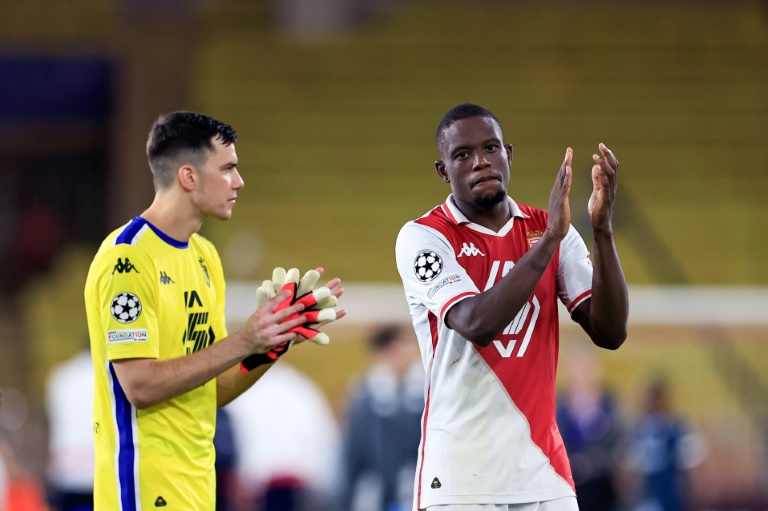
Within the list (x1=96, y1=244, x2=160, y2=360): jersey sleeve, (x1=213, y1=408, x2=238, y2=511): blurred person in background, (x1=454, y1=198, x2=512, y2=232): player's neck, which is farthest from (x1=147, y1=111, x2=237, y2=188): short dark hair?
(x1=213, y1=408, x2=238, y2=511): blurred person in background

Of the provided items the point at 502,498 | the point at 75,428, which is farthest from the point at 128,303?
the point at 75,428

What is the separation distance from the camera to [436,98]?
54.2 ft

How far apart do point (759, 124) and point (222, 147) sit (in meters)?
13.0

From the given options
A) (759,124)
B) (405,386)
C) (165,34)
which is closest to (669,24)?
(759,124)

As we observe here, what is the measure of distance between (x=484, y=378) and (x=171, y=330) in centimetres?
125

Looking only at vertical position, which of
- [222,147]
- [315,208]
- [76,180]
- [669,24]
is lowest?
[222,147]

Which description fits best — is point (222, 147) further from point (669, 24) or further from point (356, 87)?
point (669, 24)

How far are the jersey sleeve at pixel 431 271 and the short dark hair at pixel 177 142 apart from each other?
35.5 inches

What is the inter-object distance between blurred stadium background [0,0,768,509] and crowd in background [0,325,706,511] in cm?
402

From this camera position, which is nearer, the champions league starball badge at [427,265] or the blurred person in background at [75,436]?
the champions league starball badge at [427,265]

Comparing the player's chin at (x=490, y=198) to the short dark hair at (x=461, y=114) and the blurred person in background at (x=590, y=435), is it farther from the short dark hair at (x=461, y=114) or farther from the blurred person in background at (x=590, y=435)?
the blurred person in background at (x=590, y=435)

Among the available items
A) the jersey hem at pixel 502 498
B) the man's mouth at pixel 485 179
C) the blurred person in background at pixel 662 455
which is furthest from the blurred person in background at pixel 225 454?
the man's mouth at pixel 485 179

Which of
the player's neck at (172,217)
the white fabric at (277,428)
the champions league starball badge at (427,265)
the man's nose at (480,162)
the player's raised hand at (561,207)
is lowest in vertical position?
the white fabric at (277,428)

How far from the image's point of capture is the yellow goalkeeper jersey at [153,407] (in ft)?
15.1
